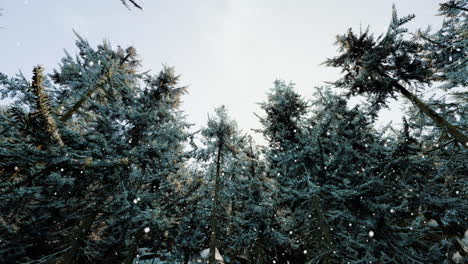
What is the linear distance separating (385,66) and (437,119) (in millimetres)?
2968

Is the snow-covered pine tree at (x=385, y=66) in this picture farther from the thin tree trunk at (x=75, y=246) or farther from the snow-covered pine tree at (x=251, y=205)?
the thin tree trunk at (x=75, y=246)

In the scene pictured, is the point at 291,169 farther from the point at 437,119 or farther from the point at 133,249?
the point at 133,249

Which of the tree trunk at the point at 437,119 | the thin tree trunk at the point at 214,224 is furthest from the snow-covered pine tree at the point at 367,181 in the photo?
the thin tree trunk at the point at 214,224

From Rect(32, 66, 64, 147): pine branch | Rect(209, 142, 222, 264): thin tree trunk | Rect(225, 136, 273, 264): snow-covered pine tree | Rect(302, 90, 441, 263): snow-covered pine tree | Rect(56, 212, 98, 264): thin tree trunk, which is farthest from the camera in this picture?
Rect(225, 136, 273, 264): snow-covered pine tree

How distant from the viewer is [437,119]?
8.60m

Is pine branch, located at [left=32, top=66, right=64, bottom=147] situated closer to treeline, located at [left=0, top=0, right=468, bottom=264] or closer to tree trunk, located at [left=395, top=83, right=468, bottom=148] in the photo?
treeline, located at [left=0, top=0, right=468, bottom=264]

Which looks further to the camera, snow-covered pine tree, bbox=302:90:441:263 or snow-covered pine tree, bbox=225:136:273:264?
snow-covered pine tree, bbox=225:136:273:264

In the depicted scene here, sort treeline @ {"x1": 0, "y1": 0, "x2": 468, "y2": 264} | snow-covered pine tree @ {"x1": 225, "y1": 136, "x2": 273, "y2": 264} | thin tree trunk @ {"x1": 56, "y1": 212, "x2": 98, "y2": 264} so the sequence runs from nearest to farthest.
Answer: thin tree trunk @ {"x1": 56, "y1": 212, "x2": 98, "y2": 264}
treeline @ {"x1": 0, "y1": 0, "x2": 468, "y2": 264}
snow-covered pine tree @ {"x1": 225, "y1": 136, "x2": 273, "y2": 264}

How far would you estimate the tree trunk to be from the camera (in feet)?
25.3

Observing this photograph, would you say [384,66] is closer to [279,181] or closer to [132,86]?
[279,181]

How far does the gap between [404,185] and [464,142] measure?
4209mm

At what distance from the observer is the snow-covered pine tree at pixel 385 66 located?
8.84m

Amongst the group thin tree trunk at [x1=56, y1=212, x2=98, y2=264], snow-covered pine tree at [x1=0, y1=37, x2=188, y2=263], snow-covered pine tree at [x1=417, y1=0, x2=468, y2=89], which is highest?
snow-covered pine tree at [x1=417, y1=0, x2=468, y2=89]

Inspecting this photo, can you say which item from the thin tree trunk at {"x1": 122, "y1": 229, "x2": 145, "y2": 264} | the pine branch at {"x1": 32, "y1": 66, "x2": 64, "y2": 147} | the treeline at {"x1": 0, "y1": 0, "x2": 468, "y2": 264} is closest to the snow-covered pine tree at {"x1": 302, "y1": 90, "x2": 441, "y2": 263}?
the treeline at {"x1": 0, "y1": 0, "x2": 468, "y2": 264}
